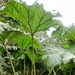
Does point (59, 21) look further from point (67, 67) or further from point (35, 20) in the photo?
point (67, 67)

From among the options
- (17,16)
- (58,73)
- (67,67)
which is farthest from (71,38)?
(17,16)

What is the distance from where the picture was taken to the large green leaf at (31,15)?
1249mm

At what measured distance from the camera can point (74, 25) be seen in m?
1.44

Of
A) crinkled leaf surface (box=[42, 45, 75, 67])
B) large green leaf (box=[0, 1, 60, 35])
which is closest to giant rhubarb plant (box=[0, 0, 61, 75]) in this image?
large green leaf (box=[0, 1, 60, 35])

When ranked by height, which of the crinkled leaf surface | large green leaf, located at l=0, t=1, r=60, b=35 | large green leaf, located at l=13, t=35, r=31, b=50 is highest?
large green leaf, located at l=0, t=1, r=60, b=35

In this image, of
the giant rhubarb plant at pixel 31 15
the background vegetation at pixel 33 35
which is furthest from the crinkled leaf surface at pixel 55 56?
the giant rhubarb plant at pixel 31 15

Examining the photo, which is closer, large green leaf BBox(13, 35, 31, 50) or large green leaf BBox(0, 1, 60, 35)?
large green leaf BBox(0, 1, 60, 35)

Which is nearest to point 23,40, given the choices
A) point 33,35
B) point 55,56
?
point 33,35

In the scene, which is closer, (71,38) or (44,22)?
(44,22)

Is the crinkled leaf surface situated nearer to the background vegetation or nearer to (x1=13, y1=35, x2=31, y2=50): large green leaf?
the background vegetation

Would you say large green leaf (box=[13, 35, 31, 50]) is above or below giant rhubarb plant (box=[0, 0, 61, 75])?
below

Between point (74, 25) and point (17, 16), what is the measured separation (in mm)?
360

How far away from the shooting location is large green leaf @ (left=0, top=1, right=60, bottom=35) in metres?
1.25

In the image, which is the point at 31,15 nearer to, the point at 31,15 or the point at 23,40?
the point at 31,15
